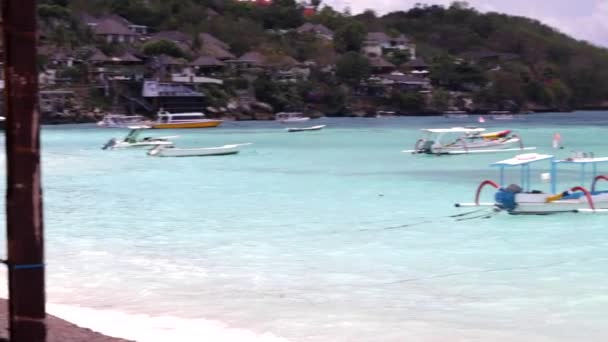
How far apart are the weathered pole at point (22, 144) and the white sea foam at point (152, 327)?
414 cm

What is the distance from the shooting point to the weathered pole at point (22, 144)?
5.70 m

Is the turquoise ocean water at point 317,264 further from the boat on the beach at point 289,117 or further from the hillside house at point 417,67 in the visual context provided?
the hillside house at point 417,67

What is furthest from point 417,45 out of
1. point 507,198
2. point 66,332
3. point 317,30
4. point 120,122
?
point 66,332

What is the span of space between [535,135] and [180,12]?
89.9 m

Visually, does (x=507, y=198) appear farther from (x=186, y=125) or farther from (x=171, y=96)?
(x=171, y=96)

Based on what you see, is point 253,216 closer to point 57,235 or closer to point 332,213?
point 332,213

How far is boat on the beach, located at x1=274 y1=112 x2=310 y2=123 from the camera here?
102 m

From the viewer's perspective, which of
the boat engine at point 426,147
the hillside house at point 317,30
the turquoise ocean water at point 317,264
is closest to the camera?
the turquoise ocean water at point 317,264

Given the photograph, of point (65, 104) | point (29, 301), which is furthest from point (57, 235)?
point (65, 104)

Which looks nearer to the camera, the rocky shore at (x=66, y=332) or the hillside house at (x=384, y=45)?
the rocky shore at (x=66, y=332)

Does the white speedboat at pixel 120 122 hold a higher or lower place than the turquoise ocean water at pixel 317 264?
lower

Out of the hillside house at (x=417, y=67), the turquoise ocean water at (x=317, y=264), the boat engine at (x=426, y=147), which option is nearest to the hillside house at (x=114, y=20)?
the hillside house at (x=417, y=67)

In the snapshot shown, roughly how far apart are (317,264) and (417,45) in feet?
538

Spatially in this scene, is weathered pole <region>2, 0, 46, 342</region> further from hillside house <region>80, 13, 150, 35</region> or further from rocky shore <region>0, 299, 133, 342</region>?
hillside house <region>80, 13, 150, 35</region>
